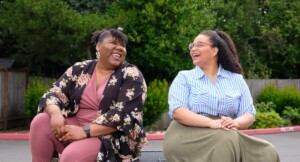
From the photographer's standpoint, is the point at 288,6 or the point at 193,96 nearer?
the point at 193,96

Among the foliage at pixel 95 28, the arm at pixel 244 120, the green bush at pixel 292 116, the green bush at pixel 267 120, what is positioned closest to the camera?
the arm at pixel 244 120

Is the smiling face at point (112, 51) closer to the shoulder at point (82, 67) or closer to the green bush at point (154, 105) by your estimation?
the shoulder at point (82, 67)

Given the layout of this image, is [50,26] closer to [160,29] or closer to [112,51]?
[160,29]

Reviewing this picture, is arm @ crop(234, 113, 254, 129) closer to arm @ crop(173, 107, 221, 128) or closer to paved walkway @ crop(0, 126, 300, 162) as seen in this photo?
arm @ crop(173, 107, 221, 128)

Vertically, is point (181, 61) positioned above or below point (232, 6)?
below

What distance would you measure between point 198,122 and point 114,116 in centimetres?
63

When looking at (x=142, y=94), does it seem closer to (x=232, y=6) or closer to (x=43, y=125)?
(x=43, y=125)

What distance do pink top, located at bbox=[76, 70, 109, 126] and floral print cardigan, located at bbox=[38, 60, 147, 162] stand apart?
0.04 meters

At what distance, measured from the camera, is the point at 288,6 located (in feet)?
70.7

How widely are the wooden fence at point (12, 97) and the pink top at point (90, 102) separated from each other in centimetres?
965

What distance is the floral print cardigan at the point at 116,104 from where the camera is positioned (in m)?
4.27

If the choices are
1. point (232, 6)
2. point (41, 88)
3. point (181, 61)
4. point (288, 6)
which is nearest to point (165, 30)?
point (181, 61)

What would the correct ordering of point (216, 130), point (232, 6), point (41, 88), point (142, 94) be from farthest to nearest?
point (232, 6), point (41, 88), point (142, 94), point (216, 130)

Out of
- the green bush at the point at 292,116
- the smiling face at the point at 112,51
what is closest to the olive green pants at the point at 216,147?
the smiling face at the point at 112,51
